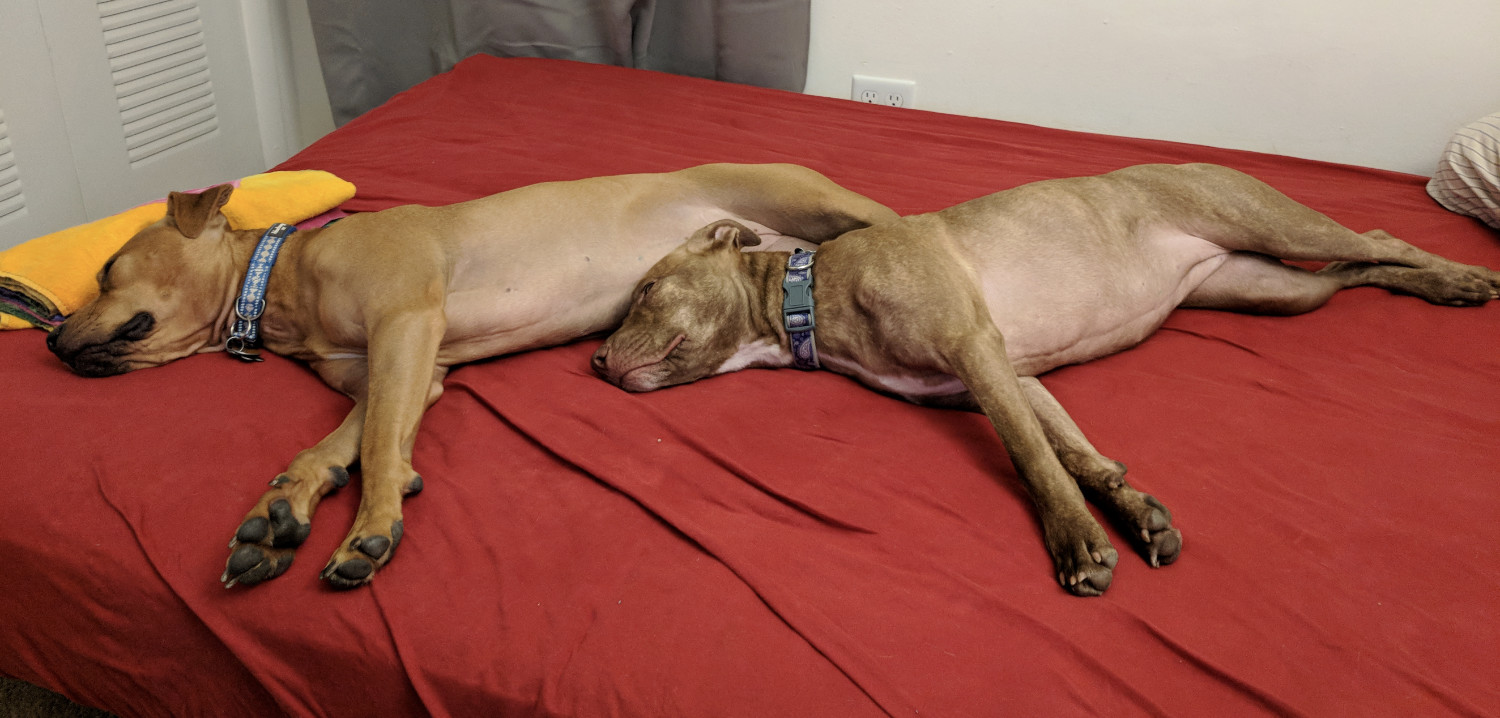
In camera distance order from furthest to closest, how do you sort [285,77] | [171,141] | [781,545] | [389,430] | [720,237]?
1. [285,77]
2. [171,141]
3. [720,237]
4. [389,430]
5. [781,545]

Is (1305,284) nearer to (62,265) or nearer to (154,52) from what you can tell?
(62,265)

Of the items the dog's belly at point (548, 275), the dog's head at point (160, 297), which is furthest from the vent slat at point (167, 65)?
the dog's belly at point (548, 275)

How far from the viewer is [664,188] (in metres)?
2.75

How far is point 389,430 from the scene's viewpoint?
1942 mm

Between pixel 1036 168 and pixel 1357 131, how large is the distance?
1.65 metres

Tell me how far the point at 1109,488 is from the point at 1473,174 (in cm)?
226

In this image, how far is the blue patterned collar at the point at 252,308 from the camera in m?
2.40

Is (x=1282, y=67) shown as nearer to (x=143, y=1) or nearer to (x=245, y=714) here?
(x=245, y=714)

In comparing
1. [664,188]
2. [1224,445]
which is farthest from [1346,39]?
[664,188]

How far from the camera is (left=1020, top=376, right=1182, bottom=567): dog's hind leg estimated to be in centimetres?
170

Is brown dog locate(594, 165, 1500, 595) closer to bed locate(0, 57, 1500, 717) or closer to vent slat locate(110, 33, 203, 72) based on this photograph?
bed locate(0, 57, 1500, 717)

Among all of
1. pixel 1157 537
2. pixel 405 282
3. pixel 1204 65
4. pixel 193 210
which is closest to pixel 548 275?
pixel 405 282

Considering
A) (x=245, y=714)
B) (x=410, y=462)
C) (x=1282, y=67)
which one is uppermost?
(x=1282, y=67)

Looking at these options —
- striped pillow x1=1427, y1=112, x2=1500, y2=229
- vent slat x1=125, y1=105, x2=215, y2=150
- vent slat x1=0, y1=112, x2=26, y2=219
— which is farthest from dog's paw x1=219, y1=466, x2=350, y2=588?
striped pillow x1=1427, y1=112, x2=1500, y2=229
